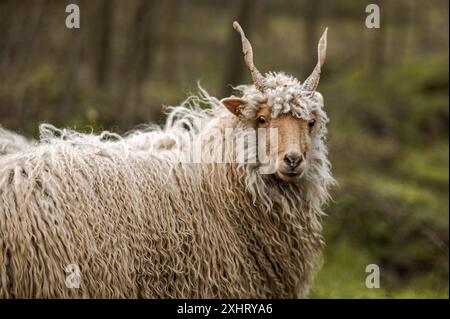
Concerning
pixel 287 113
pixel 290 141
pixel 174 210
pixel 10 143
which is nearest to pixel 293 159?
pixel 290 141

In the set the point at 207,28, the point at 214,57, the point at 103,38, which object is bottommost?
the point at 103,38

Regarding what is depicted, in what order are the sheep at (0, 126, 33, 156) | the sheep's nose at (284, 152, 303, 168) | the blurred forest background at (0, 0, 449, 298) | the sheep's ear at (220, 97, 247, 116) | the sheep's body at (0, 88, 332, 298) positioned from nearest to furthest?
the sheep's body at (0, 88, 332, 298) < the sheep's nose at (284, 152, 303, 168) < the sheep at (0, 126, 33, 156) < the sheep's ear at (220, 97, 247, 116) < the blurred forest background at (0, 0, 449, 298)

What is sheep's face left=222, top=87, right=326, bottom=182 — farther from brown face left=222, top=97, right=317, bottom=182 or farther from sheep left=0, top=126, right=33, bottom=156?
sheep left=0, top=126, right=33, bottom=156

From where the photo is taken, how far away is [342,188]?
10.2 meters

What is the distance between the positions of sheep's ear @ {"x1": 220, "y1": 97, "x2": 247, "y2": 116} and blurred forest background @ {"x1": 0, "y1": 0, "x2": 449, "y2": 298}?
1287mm

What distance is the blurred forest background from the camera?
30.7ft

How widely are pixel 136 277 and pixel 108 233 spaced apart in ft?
1.27

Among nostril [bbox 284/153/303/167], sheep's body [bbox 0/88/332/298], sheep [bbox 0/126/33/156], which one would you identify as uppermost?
sheep [bbox 0/126/33/156]

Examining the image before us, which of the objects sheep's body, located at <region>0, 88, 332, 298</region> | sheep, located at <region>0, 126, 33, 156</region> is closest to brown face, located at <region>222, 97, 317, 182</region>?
sheep's body, located at <region>0, 88, 332, 298</region>

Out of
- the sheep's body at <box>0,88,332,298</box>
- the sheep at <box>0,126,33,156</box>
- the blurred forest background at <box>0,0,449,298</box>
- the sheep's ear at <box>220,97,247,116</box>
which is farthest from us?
the blurred forest background at <box>0,0,449,298</box>

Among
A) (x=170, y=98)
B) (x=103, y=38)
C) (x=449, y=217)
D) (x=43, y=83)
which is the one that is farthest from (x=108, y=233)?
(x=103, y=38)

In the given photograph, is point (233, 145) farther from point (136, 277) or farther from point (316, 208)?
point (136, 277)

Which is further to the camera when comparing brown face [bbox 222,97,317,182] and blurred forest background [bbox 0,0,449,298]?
blurred forest background [bbox 0,0,449,298]

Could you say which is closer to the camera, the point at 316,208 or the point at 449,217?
the point at 316,208
